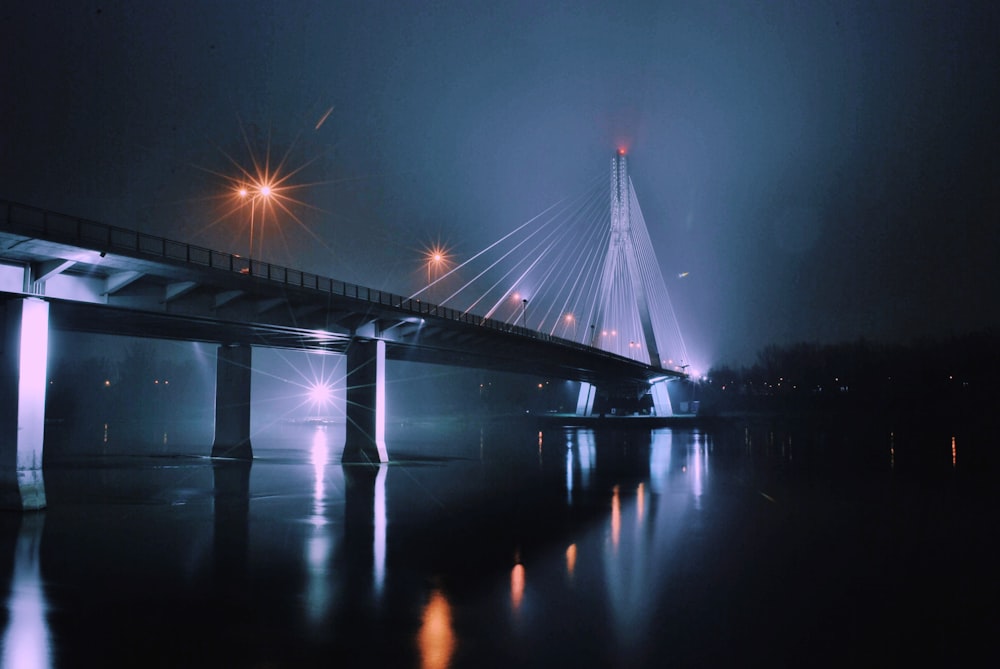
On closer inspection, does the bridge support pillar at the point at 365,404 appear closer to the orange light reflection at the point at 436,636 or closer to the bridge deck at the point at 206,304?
the bridge deck at the point at 206,304

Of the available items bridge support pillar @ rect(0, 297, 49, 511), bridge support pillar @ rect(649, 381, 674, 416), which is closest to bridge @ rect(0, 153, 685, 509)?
bridge support pillar @ rect(0, 297, 49, 511)

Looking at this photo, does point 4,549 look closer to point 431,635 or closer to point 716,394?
point 431,635

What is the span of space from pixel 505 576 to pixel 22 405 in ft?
55.9

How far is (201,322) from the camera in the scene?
3450 centimetres

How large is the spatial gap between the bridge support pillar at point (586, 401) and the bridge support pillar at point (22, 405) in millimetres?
83921

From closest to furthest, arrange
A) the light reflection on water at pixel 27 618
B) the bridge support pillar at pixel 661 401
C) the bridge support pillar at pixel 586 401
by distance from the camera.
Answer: the light reflection on water at pixel 27 618, the bridge support pillar at pixel 661 401, the bridge support pillar at pixel 586 401

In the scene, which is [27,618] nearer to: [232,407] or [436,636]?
[436,636]

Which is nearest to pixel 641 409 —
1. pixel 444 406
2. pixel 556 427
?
pixel 556 427

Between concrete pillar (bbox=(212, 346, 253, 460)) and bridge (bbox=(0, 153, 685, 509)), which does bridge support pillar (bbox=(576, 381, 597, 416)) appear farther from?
concrete pillar (bbox=(212, 346, 253, 460))

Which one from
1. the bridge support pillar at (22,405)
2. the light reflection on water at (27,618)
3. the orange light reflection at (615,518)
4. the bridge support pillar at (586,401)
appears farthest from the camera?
the bridge support pillar at (586,401)

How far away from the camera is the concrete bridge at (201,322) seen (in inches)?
870

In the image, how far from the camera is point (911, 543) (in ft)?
51.0

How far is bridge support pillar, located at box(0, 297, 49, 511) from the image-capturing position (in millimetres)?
21578

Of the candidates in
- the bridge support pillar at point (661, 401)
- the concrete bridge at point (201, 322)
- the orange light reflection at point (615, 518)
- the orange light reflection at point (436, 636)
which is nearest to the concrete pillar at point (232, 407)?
the concrete bridge at point (201, 322)
